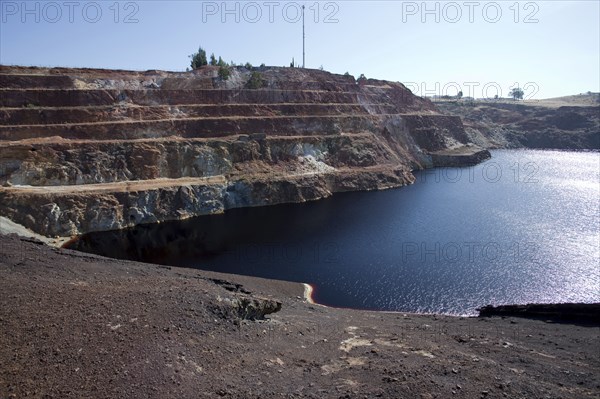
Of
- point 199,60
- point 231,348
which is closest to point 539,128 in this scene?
point 199,60

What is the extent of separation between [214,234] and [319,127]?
36.9 metres

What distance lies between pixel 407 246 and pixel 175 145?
115 feet

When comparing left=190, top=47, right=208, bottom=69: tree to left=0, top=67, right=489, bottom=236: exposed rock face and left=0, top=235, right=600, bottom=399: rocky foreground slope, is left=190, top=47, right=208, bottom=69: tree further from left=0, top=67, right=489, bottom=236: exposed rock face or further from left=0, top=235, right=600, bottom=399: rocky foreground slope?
left=0, top=235, right=600, bottom=399: rocky foreground slope

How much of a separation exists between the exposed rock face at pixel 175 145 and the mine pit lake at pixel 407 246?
356 cm

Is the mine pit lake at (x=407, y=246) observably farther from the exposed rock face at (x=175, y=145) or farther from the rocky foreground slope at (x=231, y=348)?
the rocky foreground slope at (x=231, y=348)

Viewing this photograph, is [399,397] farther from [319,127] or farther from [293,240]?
[319,127]

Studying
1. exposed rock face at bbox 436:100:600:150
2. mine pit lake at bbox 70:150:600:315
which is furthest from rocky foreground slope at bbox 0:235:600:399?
exposed rock face at bbox 436:100:600:150

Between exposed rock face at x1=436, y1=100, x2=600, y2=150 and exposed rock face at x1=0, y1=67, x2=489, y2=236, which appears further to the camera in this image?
exposed rock face at x1=436, y1=100, x2=600, y2=150

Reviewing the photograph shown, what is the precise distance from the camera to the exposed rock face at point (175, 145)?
156ft

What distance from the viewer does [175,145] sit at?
58.9m

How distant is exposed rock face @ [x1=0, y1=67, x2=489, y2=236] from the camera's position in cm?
4766

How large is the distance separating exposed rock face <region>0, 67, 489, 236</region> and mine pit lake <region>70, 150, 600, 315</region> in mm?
3562

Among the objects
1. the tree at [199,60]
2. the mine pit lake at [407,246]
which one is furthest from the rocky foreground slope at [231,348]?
the tree at [199,60]

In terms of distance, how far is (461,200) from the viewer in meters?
63.2
